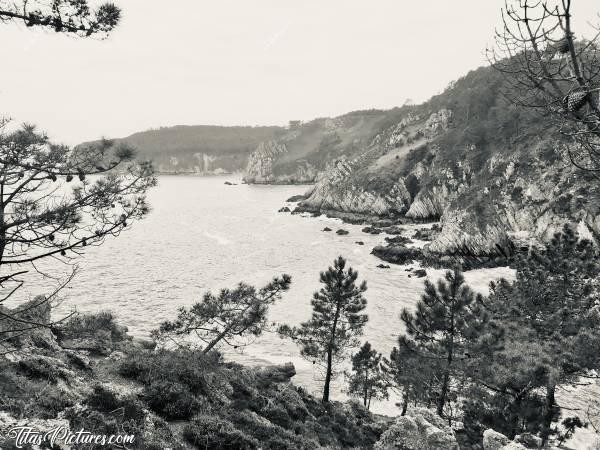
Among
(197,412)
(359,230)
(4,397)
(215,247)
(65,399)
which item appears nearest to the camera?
(4,397)

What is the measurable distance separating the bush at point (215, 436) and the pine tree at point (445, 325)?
440 inches

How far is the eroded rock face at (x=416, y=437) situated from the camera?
10.6 meters

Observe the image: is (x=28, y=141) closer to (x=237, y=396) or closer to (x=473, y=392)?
(x=237, y=396)

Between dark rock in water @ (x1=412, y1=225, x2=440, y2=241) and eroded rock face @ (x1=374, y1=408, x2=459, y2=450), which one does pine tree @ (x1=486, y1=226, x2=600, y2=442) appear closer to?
eroded rock face @ (x1=374, y1=408, x2=459, y2=450)

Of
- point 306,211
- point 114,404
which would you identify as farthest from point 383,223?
point 114,404

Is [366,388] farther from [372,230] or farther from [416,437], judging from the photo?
[372,230]

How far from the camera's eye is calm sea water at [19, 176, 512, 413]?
30.1m

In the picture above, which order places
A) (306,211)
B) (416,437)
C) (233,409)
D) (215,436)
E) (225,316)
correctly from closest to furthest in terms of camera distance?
1. (215,436)
2. (416,437)
3. (233,409)
4. (225,316)
5. (306,211)

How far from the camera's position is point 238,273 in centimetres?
4369

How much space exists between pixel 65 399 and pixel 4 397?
1340 mm

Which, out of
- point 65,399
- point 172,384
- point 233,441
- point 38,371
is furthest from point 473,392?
point 38,371

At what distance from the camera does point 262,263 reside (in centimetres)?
4825

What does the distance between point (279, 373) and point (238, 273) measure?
2214cm

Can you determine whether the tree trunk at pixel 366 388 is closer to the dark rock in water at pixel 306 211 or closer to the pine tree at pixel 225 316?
the pine tree at pixel 225 316
